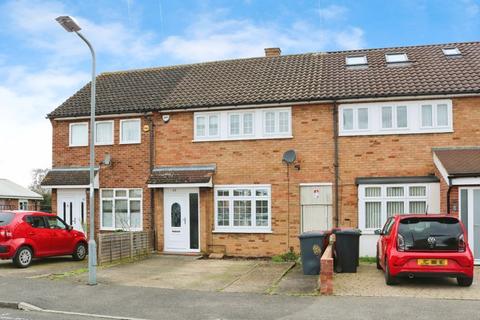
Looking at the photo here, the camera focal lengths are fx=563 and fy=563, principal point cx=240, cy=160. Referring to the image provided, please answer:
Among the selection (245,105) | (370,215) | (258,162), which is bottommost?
(370,215)

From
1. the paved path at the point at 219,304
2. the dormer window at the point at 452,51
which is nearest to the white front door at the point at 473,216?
the paved path at the point at 219,304

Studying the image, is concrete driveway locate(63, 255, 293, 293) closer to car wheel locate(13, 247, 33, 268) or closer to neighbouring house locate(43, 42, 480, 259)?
neighbouring house locate(43, 42, 480, 259)

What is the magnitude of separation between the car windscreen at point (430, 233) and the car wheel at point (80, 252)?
9.97 meters

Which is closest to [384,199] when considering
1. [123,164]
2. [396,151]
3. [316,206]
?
[396,151]

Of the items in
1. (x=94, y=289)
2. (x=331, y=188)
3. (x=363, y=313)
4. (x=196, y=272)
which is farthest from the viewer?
(x=331, y=188)

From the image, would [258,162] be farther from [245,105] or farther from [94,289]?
[94,289]

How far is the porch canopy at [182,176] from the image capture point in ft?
58.9

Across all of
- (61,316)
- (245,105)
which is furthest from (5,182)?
(61,316)

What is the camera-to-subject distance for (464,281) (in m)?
11.6

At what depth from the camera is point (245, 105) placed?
60.0 feet

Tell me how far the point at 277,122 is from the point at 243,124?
1.14 m

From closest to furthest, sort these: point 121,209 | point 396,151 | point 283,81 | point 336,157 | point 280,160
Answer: point 396,151 → point 336,157 → point 280,160 → point 283,81 → point 121,209

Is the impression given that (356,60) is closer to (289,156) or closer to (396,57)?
(396,57)

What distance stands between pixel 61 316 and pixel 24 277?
456 centimetres
